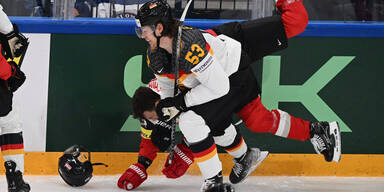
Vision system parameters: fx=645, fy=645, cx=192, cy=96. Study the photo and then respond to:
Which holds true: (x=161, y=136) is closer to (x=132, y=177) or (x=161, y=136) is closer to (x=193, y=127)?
(x=132, y=177)

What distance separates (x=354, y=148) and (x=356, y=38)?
69 cm

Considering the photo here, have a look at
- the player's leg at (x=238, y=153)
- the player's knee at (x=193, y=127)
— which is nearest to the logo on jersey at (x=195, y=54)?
the player's knee at (x=193, y=127)

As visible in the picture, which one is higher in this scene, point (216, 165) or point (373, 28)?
point (373, 28)

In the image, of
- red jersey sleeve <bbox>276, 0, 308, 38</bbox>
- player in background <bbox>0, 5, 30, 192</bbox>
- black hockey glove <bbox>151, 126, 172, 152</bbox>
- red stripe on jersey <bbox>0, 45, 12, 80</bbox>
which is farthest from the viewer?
black hockey glove <bbox>151, 126, 172, 152</bbox>

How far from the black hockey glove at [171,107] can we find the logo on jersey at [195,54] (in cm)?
24

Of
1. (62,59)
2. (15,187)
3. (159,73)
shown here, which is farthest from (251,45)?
(15,187)

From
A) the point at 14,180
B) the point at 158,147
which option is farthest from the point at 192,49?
the point at 14,180

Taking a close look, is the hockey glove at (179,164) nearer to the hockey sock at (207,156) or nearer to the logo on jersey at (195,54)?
the hockey sock at (207,156)

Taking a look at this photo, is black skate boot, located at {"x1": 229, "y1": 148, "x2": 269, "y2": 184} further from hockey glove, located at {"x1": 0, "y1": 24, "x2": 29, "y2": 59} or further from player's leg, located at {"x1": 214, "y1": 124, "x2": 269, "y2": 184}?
hockey glove, located at {"x1": 0, "y1": 24, "x2": 29, "y2": 59}

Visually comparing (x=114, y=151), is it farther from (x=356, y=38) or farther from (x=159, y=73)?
(x=356, y=38)

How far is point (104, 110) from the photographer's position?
3.98 meters

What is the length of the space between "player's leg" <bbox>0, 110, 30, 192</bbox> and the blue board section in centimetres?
69

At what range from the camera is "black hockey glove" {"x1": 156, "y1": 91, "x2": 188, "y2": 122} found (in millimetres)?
3289

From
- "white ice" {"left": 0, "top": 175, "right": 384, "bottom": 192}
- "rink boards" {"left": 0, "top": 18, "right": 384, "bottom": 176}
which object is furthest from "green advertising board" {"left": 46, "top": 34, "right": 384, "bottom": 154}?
"white ice" {"left": 0, "top": 175, "right": 384, "bottom": 192}
